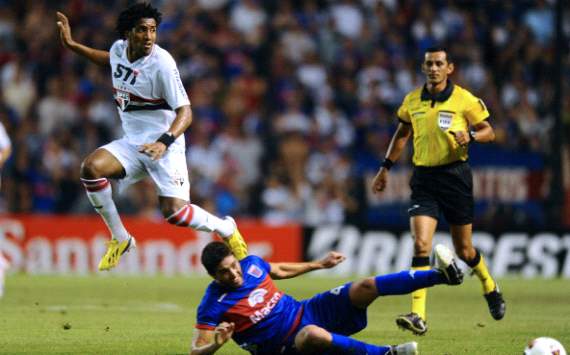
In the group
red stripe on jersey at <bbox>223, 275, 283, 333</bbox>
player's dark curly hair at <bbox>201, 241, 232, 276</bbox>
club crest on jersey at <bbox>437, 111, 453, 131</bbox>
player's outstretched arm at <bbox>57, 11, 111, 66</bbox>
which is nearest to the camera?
player's dark curly hair at <bbox>201, 241, 232, 276</bbox>

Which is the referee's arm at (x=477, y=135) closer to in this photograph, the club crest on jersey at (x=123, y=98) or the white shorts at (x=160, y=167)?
the white shorts at (x=160, y=167)

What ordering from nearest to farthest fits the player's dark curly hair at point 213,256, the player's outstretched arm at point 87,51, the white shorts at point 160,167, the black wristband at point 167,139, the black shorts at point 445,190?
1. the player's dark curly hair at point 213,256
2. the black wristband at point 167,139
3. the white shorts at point 160,167
4. the player's outstretched arm at point 87,51
5. the black shorts at point 445,190

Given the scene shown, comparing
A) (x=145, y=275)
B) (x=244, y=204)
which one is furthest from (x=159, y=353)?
(x=244, y=204)

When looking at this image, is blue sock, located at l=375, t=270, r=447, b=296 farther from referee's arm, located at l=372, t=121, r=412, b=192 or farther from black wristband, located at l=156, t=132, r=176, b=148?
referee's arm, located at l=372, t=121, r=412, b=192

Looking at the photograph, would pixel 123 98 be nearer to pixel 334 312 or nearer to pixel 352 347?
pixel 334 312

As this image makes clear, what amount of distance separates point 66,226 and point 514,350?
1170 cm

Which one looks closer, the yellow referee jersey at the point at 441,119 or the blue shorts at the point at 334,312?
the blue shorts at the point at 334,312

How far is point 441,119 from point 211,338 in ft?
13.3

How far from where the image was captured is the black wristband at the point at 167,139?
34.3 ft

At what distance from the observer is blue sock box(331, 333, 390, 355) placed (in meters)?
8.56

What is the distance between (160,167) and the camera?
11242mm

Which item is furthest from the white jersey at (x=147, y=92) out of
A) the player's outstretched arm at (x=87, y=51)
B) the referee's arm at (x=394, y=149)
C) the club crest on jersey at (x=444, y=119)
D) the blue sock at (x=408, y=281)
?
the blue sock at (x=408, y=281)

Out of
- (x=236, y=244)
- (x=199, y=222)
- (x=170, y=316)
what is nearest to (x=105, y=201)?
(x=199, y=222)

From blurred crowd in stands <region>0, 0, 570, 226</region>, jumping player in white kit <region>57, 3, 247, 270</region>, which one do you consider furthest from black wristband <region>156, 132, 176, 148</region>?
blurred crowd in stands <region>0, 0, 570, 226</region>
